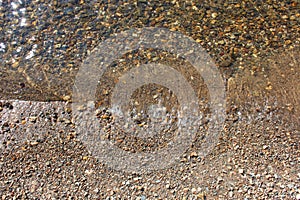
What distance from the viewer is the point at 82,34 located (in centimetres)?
262

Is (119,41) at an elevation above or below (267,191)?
above

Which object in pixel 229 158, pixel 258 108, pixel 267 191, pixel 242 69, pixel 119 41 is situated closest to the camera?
pixel 267 191

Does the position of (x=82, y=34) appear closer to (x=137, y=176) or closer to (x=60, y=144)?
(x=60, y=144)

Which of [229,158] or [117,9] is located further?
[117,9]

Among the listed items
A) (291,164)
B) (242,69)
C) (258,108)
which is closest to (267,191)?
(291,164)

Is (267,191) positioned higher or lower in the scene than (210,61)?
lower

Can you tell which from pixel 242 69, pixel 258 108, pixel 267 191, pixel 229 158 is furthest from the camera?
pixel 242 69

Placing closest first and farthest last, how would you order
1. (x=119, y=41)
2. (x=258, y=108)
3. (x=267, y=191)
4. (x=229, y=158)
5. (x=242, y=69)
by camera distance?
1. (x=267, y=191)
2. (x=229, y=158)
3. (x=258, y=108)
4. (x=242, y=69)
5. (x=119, y=41)

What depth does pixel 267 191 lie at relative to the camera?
74.4 inches

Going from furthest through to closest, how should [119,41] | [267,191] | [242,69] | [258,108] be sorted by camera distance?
[119,41], [242,69], [258,108], [267,191]

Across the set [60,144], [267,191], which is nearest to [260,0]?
[267,191]

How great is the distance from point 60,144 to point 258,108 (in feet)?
3.48

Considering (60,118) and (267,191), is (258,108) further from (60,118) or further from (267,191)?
(60,118)

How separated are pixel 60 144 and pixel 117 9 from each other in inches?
41.6
